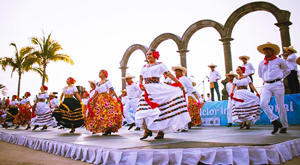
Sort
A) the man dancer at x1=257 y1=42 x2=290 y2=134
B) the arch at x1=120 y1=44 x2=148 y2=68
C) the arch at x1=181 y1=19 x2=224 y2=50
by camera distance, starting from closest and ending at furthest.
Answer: the man dancer at x1=257 y1=42 x2=290 y2=134 < the arch at x1=181 y1=19 x2=224 y2=50 < the arch at x1=120 y1=44 x2=148 y2=68

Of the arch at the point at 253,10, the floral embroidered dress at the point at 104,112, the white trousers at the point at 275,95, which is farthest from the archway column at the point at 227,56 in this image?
the floral embroidered dress at the point at 104,112

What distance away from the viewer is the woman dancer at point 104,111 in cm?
670

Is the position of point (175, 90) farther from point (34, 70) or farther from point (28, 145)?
point (34, 70)

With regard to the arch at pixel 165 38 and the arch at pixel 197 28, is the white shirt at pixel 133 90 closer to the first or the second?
the arch at pixel 197 28

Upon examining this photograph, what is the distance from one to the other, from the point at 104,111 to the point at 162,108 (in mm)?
2491

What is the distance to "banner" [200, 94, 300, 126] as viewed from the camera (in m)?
8.52

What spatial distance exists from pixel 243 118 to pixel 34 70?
19.5 m

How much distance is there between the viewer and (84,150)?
368 cm

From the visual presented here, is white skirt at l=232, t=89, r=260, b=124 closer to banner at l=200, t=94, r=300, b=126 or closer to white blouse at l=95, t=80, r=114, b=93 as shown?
banner at l=200, t=94, r=300, b=126

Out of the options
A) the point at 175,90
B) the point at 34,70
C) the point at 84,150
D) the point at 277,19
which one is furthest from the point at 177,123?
the point at 34,70

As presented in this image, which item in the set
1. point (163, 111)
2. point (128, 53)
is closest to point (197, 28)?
point (128, 53)

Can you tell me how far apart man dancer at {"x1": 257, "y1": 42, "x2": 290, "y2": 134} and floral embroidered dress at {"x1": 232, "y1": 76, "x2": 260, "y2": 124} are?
233cm

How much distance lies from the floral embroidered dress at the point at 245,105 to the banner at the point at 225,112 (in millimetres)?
1596

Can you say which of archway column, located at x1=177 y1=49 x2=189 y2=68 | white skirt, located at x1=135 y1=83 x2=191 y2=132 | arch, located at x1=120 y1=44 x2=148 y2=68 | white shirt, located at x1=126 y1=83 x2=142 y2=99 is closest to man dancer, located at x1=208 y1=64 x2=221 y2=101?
archway column, located at x1=177 y1=49 x2=189 y2=68
